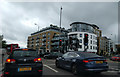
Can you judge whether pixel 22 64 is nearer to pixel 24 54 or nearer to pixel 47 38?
pixel 24 54

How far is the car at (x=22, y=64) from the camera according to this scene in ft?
16.9

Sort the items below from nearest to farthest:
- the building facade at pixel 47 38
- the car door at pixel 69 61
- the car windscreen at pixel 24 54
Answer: the car windscreen at pixel 24 54, the car door at pixel 69 61, the building facade at pixel 47 38

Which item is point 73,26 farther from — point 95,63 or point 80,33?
point 95,63

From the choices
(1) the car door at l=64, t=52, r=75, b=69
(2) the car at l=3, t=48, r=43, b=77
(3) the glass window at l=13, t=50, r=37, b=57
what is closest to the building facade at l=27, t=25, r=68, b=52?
(1) the car door at l=64, t=52, r=75, b=69

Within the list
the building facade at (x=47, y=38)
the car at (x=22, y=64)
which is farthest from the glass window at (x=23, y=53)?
the building facade at (x=47, y=38)

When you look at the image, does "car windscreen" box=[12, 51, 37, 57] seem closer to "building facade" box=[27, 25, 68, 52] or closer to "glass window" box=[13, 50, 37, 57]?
"glass window" box=[13, 50, 37, 57]

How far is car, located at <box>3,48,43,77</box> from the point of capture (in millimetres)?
5152

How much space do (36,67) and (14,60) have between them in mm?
1038

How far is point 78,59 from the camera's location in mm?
6547

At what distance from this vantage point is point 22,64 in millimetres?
5277

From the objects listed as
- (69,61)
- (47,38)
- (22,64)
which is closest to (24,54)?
(22,64)

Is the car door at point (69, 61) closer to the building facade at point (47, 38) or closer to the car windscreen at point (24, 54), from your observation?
the car windscreen at point (24, 54)

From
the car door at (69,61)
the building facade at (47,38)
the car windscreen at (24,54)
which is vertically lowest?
the car door at (69,61)

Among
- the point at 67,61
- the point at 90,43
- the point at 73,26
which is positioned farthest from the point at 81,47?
the point at 67,61
